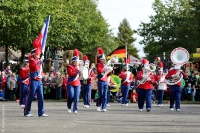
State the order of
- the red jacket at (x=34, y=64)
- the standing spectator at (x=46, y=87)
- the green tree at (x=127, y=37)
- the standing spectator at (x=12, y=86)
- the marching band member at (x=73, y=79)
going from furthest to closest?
the green tree at (x=127, y=37) → the standing spectator at (x=46, y=87) → the standing spectator at (x=12, y=86) → the marching band member at (x=73, y=79) → the red jacket at (x=34, y=64)

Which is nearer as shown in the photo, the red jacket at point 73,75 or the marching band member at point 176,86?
the red jacket at point 73,75

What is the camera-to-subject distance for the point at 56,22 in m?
51.7

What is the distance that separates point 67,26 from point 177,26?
73.9 feet

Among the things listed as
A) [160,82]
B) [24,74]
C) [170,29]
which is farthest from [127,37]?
[24,74]

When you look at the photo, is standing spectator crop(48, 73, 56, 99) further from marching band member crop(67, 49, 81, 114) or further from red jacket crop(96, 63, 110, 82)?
marching band member crop(67, 49, 81, 114)

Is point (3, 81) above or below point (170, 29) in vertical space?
below

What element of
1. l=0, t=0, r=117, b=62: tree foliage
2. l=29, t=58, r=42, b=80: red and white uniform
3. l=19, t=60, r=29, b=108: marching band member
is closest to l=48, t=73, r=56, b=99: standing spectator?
l=0, t=0, r=117, b=62: tree foliage

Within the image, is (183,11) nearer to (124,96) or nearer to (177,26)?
(177,26)

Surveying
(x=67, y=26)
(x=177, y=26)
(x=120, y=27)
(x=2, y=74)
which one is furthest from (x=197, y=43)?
(x=120, y=27)

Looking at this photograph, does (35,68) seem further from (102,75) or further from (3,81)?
(3,81)

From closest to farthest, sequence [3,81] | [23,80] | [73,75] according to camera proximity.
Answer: [73,75] → [23,80] → [3,81]

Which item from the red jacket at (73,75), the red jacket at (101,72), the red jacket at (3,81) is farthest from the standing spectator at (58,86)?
the red jacket at (73,75)

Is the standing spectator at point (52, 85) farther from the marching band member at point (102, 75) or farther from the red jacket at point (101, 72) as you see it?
the red jacket at point (101, 72)

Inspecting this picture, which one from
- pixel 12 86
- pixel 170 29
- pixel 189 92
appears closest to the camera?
pixel 12 86
